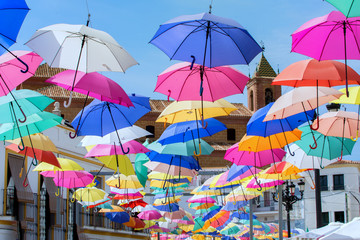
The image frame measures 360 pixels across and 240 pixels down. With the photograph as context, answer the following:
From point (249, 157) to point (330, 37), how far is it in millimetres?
6216

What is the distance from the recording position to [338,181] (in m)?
48.5

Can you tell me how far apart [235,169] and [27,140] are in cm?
603

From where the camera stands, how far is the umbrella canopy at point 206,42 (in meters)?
9.15

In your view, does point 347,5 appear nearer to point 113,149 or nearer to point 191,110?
point 191,110

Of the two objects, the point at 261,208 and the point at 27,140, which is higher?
the point at 27,140

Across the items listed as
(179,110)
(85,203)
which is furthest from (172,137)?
(85,203)

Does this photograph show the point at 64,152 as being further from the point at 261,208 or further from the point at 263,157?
the point at 261,208

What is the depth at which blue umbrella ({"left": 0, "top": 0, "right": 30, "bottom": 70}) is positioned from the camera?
7402 mm

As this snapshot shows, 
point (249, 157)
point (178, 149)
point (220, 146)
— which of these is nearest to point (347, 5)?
point (178, 149)

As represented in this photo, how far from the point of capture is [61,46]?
925 centimetres

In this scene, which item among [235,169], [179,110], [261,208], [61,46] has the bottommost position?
[261,208]

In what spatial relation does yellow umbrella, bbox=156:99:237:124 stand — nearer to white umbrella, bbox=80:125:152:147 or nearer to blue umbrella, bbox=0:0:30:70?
white umbrella, bbox=80:125:152:147

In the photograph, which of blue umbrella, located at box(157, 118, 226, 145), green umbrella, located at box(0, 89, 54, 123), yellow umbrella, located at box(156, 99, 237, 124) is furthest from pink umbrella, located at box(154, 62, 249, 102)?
green umbrella, located at box(0, 89, 54, 123)

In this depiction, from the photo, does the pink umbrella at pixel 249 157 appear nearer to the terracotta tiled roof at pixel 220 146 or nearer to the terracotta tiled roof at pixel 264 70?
the terracotta tiled roof at pixel 220 146
